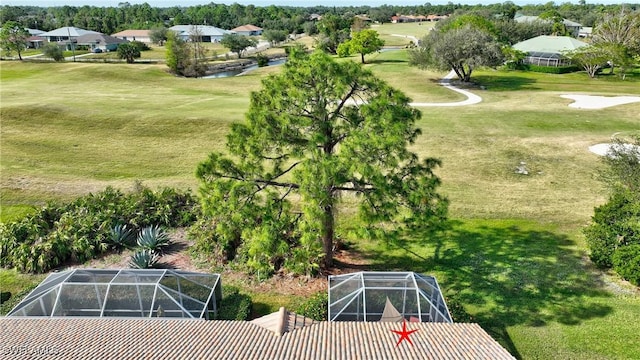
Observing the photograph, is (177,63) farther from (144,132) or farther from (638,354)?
(638,354)

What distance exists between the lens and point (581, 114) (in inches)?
1631

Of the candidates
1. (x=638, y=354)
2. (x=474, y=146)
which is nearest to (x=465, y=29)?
(x=474, y=146)

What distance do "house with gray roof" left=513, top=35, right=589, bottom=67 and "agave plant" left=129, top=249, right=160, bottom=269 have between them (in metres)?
66.8

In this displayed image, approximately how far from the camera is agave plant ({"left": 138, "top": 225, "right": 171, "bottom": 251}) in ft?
61.5

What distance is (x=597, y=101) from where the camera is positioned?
46.4 meters

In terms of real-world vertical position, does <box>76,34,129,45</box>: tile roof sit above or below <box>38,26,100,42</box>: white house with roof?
below

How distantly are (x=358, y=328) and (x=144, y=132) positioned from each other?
30539 mm

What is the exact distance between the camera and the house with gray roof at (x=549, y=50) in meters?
66.4

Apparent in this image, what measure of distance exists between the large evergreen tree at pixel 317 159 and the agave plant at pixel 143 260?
12.6ft

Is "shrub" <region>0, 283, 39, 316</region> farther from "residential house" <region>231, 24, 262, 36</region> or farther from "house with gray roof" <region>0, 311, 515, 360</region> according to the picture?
"residential house" <region>231, 24, 262, 36</region>

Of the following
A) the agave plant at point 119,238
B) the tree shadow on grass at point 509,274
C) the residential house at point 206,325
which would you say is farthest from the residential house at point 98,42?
the tree shadow on grass at point 509,274

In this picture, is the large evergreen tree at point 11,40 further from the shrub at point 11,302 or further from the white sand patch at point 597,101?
the white sand patch at point 597,101

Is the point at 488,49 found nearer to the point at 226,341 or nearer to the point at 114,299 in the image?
the point at 114,299

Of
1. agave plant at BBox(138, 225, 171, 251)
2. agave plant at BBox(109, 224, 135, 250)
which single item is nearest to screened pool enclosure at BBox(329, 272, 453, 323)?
agave plant at BBox(138, 225, 171, 251)
